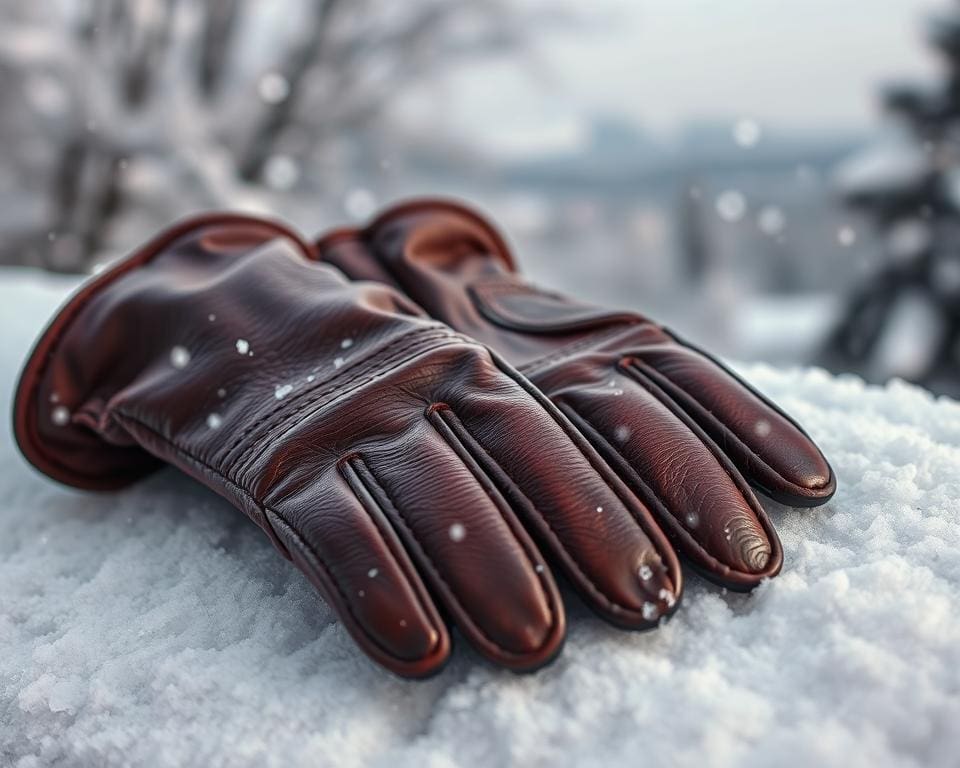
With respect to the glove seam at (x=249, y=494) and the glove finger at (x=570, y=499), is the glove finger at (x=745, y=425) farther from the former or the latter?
the glove seam at (x=249, y=494)

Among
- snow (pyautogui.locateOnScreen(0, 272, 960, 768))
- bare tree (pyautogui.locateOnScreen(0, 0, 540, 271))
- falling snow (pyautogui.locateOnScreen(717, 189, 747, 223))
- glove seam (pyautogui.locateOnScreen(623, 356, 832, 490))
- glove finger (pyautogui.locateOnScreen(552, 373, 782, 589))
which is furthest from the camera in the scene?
falling snow (pyautogui.locateOnScreen(717, 189, 747, 223))

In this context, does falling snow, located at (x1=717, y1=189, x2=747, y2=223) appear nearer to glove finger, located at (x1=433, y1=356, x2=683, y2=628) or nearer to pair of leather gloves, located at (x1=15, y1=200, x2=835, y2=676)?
pair of leather gloves, located at (x1=15, y1=200, x2=835, y2=676)

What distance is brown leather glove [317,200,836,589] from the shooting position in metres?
0.87

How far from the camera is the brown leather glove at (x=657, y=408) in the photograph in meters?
0.87

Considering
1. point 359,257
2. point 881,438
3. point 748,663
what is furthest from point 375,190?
point 748,663

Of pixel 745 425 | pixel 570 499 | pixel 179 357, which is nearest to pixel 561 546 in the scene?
pixel 570 499

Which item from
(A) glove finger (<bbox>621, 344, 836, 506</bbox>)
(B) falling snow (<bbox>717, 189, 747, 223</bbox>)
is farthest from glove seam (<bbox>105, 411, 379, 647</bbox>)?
(B) falling snow (<bbox>717, 189, 747, 223</bbox>)

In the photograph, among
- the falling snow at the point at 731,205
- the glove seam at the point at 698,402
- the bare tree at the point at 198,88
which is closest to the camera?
the glove seam at the point at 698,402

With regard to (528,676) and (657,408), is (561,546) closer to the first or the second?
(528,676)

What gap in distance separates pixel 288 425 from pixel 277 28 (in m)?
4.03

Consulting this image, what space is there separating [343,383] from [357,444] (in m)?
0.09

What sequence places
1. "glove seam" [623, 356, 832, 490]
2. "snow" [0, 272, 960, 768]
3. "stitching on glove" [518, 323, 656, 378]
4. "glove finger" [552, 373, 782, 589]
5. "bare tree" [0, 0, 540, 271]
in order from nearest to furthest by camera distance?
"snow" [0, 272, 960, 768]
"glove finger" [552, 373, 782, 589]
"glove seam" [623, 356, 832, 490]
"stitching on glove" [518, 323, 656, 378]
"bare tree" [0, 0, 540, 271]

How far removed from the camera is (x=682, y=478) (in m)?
0.91

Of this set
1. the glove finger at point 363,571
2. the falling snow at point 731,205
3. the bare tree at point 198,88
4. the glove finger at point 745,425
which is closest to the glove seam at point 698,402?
the glove finger at point 745,425
